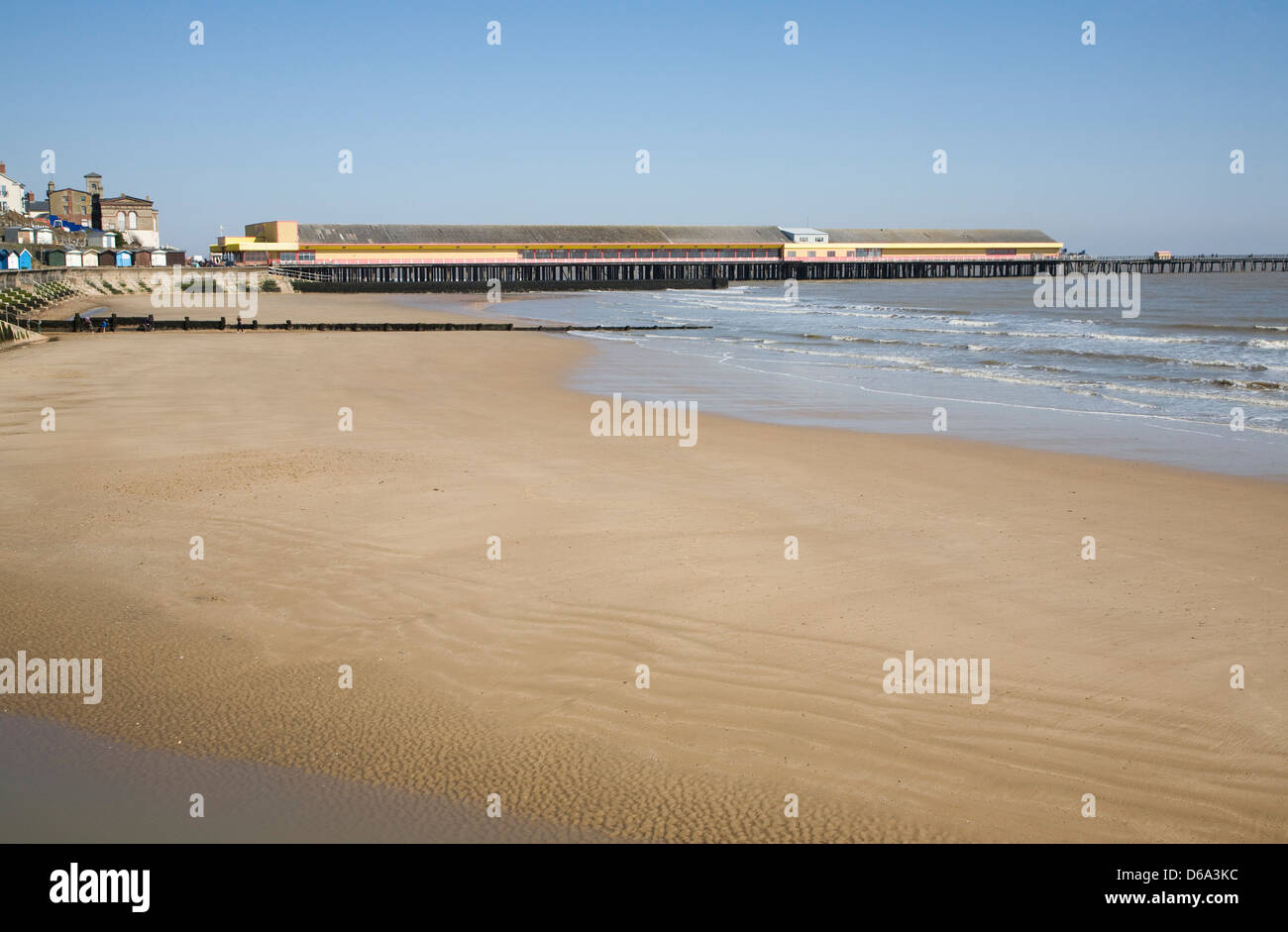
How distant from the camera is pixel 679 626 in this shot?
655cm

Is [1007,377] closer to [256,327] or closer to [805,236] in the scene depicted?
[256,327]

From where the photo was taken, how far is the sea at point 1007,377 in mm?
14789

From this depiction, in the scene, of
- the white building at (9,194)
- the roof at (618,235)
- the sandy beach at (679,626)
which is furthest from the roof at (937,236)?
the sandy beach at (679,626)

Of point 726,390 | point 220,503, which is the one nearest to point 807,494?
point 220,503

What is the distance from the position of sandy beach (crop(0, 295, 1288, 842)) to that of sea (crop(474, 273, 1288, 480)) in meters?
2.95

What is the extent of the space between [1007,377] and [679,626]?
18.2 meters

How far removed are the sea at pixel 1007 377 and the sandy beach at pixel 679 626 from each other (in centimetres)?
295

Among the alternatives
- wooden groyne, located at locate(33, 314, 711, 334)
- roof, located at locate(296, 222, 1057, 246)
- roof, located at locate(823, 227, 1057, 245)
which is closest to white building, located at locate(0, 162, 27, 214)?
roof, located at locate(296, 222, 1057, 246)

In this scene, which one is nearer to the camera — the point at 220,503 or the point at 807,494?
the point at 220,503

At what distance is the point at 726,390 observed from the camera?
20156mm

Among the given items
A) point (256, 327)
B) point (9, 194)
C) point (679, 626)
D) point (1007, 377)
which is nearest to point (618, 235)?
point (9, 194)

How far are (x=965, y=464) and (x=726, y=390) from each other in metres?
8.42

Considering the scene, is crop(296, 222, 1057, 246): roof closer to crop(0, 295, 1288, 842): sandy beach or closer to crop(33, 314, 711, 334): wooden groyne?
crop(33, 314, 711, 334): wooden groyne
